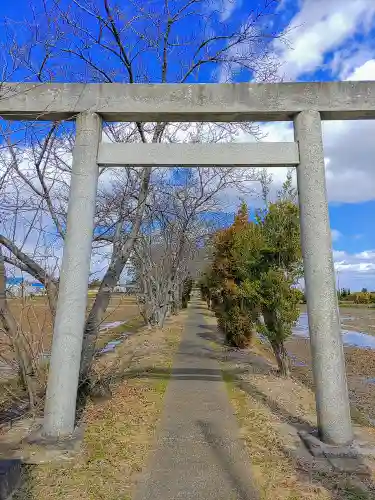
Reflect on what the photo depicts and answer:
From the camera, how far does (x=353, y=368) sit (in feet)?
43.7

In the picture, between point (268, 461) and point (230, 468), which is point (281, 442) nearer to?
point (268, 461)

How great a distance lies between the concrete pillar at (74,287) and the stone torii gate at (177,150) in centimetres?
1

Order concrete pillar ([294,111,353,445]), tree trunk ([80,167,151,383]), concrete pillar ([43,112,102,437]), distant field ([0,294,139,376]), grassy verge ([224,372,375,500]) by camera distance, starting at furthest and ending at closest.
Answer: tree trunk ([80,167,151,383]) < distant field ([0,294,139,376]) < concrete pillar ([43,112,102,437]) < concrete pillar ([294,111,353,445]) < grassy verge ([224,372,375,500])

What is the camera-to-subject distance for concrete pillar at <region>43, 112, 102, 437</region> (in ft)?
15.9

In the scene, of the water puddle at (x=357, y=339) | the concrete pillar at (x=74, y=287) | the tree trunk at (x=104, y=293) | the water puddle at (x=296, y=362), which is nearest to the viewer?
the concrete pillar at (x=74, y=287)

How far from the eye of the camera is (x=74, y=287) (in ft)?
16.4

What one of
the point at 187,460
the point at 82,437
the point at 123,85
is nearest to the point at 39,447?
the point at 82,437

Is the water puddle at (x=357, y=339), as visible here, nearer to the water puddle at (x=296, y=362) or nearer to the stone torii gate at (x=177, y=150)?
the water puddle at (x=296, y=362)

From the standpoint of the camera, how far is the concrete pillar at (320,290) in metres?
4.73

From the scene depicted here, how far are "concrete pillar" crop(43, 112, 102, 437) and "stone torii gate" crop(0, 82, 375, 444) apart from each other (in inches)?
0.5

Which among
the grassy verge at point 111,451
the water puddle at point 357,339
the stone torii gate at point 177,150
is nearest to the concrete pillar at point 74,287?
the stone torii gate at point 177,150

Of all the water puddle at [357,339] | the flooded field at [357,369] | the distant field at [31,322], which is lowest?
the flooded field at [357,369]

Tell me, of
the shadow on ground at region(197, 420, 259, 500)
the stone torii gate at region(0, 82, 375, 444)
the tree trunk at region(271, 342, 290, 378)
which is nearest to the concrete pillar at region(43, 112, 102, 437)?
the stone torii gate at region(0, 82, 375, 444)

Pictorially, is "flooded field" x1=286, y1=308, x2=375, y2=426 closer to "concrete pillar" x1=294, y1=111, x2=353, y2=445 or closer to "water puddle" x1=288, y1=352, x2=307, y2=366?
"water puddle" x1=288, y1=352, x2=307, y2=366
